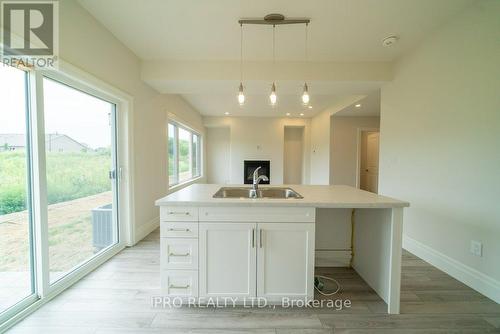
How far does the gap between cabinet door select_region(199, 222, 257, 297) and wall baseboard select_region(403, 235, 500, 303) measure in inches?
81.0

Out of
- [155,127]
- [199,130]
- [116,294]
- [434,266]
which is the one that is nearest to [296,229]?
[116,294]

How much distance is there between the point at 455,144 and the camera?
6.94 feet

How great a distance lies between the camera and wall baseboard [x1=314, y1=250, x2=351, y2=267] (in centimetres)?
229

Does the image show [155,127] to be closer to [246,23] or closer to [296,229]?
[246,23]

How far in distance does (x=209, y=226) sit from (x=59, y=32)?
2.06 m

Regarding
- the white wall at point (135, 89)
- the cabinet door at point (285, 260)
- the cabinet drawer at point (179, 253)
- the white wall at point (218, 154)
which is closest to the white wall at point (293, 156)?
the white wall at point (218, 154)

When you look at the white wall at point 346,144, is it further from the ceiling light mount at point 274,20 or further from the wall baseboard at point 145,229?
the wall baseboard at point 145,229

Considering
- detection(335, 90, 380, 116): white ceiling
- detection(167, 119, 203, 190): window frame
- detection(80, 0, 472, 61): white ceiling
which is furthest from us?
detection(167, 119, 203, 190): window frame

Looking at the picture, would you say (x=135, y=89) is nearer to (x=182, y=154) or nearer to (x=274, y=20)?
(x=274, y=20)

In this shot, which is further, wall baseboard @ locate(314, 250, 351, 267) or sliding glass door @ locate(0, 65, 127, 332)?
wall baseboard @ locate(314, 250, 351, 267)

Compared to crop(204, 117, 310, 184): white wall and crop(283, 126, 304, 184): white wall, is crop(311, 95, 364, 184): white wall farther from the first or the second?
crop(283, 126, 304, 184): white wall

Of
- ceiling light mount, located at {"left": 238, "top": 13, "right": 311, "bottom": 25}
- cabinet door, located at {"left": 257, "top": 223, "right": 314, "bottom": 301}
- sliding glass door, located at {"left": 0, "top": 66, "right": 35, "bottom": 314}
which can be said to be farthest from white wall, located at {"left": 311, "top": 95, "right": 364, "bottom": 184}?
sliding glass door, located at {"left": 0, "top": 66, "right": 35, "bottom": 314}

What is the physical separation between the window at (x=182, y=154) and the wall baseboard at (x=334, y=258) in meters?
3.29

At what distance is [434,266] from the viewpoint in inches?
91.0
